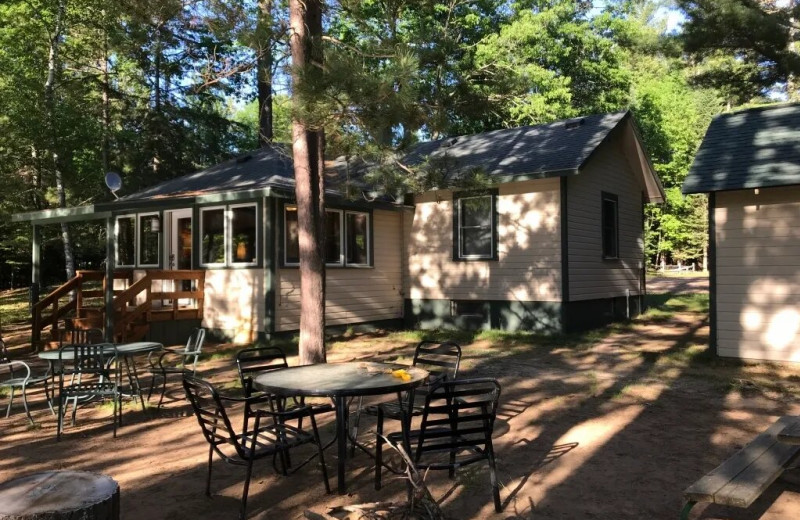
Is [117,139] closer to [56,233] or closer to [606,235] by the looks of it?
[56,233]

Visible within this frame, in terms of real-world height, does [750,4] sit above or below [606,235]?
above

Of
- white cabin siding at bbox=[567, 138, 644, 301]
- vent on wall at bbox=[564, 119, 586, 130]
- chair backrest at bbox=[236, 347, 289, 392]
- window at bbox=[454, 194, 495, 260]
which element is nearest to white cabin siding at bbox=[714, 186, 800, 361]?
white cabin siding at bbox=[567, 138, 644, 301]

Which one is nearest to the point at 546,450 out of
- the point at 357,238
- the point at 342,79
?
the point at 342,79

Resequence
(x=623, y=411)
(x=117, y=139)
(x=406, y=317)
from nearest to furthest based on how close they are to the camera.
Answer: (x=623, y=411) < (x=406, y=317) < (x=117, y=139)

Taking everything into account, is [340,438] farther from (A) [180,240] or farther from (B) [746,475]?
(A) [180,240]

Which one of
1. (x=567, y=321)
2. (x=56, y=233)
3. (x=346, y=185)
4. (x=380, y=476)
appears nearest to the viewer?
(x=380, y=476)

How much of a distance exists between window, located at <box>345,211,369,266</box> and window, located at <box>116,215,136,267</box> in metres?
5.48

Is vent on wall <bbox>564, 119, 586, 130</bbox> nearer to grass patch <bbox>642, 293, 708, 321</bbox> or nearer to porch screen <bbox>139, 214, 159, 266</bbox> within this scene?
grass patch <bbox>642, 293, 708, 321</bbox>

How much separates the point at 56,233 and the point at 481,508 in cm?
2303

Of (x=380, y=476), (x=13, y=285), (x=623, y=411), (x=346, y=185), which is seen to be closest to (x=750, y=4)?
(x=346, y=185)

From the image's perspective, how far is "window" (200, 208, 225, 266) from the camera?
1222 centimetres

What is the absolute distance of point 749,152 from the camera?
9.00 m

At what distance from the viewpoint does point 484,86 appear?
8727 millimetres

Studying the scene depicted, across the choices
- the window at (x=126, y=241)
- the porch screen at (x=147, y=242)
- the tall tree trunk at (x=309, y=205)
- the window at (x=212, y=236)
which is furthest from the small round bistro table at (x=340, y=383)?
the window at (x=126, y=241)
